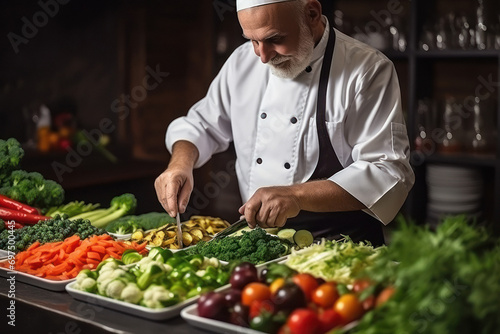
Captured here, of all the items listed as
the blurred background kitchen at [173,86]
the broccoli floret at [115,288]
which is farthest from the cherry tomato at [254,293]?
the blurred background kitchen at [173,86]

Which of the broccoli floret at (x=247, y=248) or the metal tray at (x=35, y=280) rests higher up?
the broccoli floret at (x=247, y=248)

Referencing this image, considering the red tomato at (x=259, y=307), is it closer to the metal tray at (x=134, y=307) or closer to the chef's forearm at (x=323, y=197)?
→ the metal tray at (x=134, y=307)

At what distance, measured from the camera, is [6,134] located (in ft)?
14.5

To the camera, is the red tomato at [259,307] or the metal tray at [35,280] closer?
the red tomato at [259,307]

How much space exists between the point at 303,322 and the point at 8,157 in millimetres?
1802

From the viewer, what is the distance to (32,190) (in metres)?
2.69

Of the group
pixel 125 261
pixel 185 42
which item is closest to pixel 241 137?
pixel 125 261

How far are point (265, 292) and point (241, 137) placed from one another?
148 centimetres

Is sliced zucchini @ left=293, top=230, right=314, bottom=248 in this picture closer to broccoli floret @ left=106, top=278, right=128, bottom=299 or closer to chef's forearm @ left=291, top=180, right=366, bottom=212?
chef's forearm @ left=291, top=180, right=366, bottom=212

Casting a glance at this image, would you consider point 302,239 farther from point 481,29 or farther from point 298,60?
point 481,29

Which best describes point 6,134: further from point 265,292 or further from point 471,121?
point 265,292

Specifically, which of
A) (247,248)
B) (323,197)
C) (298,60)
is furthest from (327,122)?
(247,248)

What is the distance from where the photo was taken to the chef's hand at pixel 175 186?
94.3 inches

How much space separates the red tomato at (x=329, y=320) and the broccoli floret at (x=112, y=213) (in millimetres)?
1556
